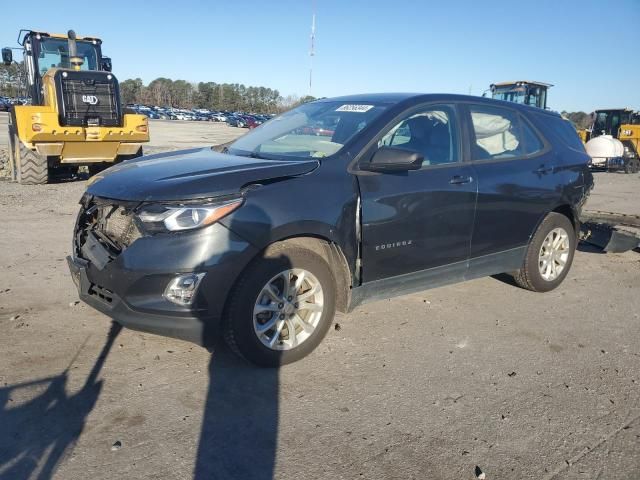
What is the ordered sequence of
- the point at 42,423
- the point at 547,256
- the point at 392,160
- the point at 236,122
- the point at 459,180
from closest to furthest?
the point at 42,423, the point at 392,160, the point at 459,180, the point at 547,256, the point at 236,122

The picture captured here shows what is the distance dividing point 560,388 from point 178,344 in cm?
260

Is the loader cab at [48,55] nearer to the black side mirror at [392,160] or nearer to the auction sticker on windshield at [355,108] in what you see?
the auction sticker on windshield at [355,108]

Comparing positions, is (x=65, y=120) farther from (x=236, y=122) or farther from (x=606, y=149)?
(x=236, y=122)

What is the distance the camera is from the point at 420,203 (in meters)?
3.90

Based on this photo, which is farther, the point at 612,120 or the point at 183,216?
the point at 612,120

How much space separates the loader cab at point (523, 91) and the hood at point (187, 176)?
19.5 meters

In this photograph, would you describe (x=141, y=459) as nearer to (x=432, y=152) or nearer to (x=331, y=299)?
(x=331, y=299)

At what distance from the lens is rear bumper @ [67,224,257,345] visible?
9.95ft

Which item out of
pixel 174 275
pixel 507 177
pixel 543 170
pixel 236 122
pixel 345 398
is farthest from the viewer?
pixel 236 122

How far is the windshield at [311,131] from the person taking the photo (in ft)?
12.9

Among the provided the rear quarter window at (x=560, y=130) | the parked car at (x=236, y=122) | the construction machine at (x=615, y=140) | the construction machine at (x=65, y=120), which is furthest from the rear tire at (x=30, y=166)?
the parked car at (x=236, y=122)

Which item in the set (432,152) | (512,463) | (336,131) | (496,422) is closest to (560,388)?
(496,422)

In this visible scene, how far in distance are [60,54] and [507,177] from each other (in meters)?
11.7

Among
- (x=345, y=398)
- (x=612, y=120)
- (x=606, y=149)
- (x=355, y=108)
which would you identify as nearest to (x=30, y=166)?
(x=355, y=108)
